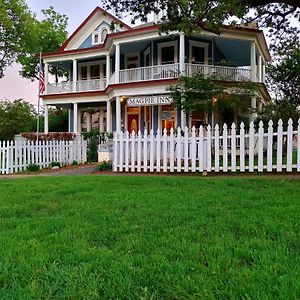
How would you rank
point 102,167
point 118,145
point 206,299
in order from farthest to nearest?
1. point 102,167
2. point 118,145
3. point 206,299

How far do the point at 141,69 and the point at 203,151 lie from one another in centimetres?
1178

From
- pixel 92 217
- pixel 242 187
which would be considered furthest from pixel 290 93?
pixel 92 217

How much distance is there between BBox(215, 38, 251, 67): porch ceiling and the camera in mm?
21641

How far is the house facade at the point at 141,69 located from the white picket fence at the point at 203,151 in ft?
21.6

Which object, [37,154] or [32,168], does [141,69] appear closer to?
[37,154]

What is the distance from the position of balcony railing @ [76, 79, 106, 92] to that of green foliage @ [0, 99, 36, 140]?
6616 millimetres

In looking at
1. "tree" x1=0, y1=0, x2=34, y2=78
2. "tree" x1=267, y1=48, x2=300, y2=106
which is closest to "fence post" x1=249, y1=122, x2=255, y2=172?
"tree" x1=267, y1=48, x2=300, y2=106

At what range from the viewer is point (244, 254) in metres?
3.36

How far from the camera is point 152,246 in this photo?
368cm

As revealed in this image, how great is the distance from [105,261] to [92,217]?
1787 mm

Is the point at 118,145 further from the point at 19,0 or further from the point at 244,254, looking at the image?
the point at 19,0

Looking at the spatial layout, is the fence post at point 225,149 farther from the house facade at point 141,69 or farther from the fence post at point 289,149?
the house facade at point 141,69

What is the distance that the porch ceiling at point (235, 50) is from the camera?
71.0 feet

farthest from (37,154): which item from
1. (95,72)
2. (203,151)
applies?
(95,72)
